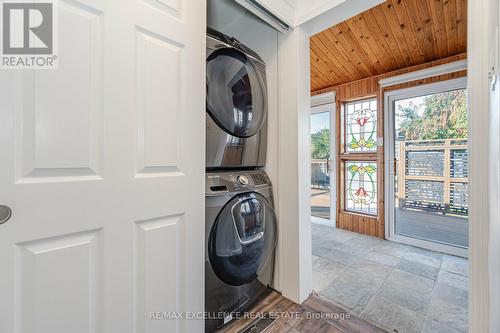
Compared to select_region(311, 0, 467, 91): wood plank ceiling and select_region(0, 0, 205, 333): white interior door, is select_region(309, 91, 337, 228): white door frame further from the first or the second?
select_region(0, 0, 205, 333): white interior door

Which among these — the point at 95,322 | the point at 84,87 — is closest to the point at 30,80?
the point at 84,87

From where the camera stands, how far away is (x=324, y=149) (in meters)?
3.50

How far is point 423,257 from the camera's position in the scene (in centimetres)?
230

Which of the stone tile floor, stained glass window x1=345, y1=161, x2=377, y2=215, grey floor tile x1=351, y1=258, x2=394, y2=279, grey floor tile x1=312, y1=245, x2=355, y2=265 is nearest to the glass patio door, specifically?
stained glass window x1=345, y1=161, x2=377, y2=215

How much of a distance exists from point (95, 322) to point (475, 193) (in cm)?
157

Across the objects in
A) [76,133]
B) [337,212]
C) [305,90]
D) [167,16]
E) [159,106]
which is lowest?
[337,212]

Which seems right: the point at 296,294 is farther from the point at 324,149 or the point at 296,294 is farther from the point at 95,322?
the point at 324,149

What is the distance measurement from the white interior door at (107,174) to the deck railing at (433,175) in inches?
110

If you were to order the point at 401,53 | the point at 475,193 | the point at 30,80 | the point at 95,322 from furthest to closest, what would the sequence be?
the point at 401,53 → the point at 475,193 → the point at 95,322 → the point at 30,80

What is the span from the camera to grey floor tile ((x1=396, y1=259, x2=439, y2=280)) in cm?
194

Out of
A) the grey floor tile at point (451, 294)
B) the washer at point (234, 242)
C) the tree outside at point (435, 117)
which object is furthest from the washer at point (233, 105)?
the tree outside at point (435, 117)

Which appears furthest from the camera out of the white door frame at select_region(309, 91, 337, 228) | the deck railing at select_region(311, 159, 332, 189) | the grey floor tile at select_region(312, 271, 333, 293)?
the deck railing at select_region(311, 159, 332, 189)

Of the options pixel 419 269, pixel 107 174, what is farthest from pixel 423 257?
pixel 107 174

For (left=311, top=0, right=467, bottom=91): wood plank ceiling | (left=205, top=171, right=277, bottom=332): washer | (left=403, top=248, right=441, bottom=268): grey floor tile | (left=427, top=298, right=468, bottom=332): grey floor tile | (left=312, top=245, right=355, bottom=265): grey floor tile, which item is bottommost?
(left=427, top=298, right=468, bottom=332): grey floor tile
